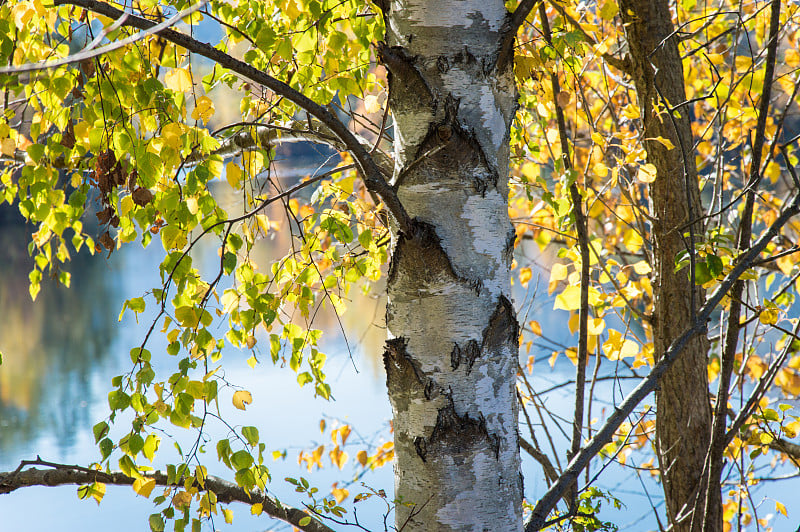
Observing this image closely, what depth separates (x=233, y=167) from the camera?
0.81 metres

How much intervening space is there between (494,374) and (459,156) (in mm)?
211

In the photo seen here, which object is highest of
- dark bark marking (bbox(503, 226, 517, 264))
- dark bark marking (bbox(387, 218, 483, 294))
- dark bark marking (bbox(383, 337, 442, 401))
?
dark bark marking (bbox(503, 226, 517, 264))

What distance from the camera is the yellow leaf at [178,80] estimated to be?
80cm

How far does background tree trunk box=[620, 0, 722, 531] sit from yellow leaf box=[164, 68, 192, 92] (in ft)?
2.63

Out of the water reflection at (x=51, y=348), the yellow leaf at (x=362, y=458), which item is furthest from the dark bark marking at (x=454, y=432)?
the water reflection at (x=51, y=348)

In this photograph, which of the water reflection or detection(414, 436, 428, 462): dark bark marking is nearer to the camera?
detection(414, 436, 428, 462): dark bark marking

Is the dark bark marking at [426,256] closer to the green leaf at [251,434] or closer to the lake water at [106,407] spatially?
the green leaf at [251,434]

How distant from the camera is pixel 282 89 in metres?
0.55

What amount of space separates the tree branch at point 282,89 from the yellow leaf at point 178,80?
241 mm

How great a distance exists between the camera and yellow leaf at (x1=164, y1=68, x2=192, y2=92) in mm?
797

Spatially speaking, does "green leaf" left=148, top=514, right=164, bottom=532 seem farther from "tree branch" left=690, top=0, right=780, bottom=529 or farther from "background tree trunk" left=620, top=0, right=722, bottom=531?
"background tree trunk" left=620, top=0, right=722, bottom=531

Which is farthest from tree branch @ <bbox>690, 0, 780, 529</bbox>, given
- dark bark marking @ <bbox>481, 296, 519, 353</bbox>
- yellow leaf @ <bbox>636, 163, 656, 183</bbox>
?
dark bark marking @ <bbox>481, 296, 519, 353</bbox>

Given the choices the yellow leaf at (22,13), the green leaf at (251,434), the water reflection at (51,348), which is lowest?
the green leaf at (251,434)

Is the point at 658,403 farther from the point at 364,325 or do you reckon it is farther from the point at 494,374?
the point at 364,325
